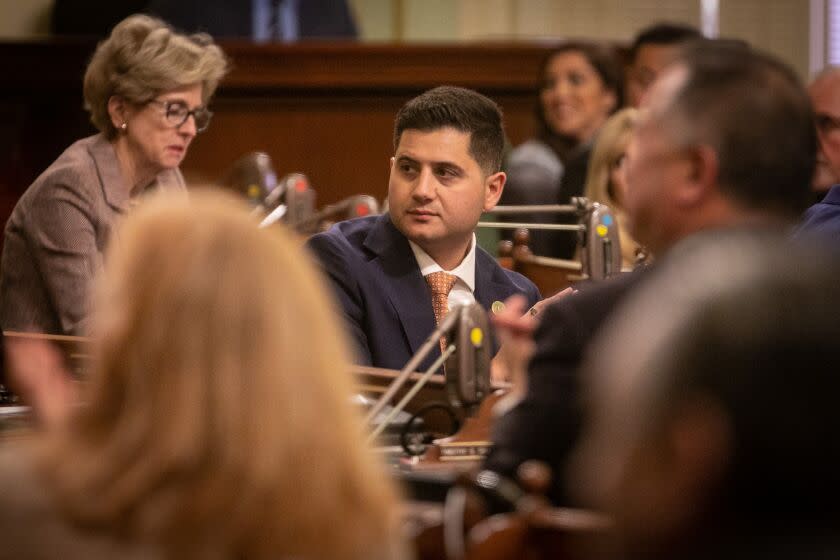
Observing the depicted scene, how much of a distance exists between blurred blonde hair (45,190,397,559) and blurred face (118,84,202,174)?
2.60 metres

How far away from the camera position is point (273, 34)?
21.1ft

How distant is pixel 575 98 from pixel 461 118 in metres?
2.27

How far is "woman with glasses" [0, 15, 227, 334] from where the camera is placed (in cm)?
348

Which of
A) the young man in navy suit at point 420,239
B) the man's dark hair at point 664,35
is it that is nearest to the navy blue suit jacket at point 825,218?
the young man in navy suit at point 420,239

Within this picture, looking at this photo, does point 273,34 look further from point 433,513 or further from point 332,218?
point 433,513

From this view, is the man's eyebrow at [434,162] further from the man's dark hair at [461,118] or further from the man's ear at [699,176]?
the man's ear at [699,176]

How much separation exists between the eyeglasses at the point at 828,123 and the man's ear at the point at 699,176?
1.81 meters

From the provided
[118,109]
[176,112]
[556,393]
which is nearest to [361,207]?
[176,112]

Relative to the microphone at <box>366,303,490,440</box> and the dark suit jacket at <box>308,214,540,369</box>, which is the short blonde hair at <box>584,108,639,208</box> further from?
the microphone at <box>366,303,490,440</box>

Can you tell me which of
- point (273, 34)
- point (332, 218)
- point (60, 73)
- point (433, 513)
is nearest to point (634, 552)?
point (433, 513)

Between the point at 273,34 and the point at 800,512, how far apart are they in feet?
18.5

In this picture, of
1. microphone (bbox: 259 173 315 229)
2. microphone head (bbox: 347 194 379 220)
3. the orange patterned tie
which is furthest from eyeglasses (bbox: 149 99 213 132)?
the orange patterned tie

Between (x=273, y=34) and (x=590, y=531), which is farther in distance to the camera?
(x=273, y=34)

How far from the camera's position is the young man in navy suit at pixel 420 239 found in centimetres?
302
